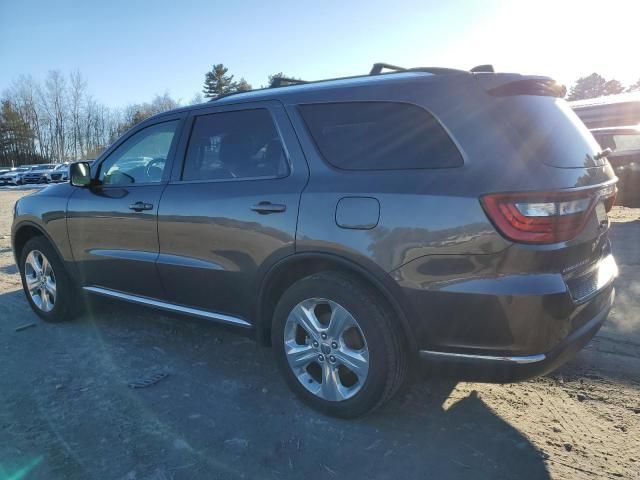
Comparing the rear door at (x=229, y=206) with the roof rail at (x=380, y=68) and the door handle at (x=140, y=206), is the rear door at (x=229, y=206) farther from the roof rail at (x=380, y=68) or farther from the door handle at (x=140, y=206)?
the roof rail at (x=380, y=68)

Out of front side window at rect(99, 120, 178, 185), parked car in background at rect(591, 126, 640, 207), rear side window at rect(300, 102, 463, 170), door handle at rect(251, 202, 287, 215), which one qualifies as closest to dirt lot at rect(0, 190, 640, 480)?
door handle at rect(251, 202, 287, 215)

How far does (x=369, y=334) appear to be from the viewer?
8.35 feet

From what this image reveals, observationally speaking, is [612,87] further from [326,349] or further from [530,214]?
[326,349]

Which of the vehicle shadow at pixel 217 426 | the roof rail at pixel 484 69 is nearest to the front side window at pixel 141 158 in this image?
the vehicle shadow at pixel 217 426

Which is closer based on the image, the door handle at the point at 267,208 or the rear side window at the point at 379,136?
the rear side window at the point at 379,136

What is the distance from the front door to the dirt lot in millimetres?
571

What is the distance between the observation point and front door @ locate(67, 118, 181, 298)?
3.59m

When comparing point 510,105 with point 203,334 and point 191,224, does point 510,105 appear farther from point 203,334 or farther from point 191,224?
point 203,334

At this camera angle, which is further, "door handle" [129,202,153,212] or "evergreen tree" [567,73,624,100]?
"evergreen tree" [567,73,624,100]

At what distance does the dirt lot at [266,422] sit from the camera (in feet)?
7.97

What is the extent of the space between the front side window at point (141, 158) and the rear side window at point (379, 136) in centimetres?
127

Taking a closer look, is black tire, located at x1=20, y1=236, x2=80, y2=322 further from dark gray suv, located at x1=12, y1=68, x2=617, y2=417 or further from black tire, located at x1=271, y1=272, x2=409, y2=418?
black tire, located at x1=271, y1=272, x2=409, y2=418

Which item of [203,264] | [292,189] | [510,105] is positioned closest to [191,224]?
[203,264]

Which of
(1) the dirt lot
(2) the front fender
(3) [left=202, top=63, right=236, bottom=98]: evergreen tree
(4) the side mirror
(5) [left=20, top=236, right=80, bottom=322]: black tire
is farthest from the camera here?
(3) [left=202, top=63, right=236, bottom=98]: evergreen tree
